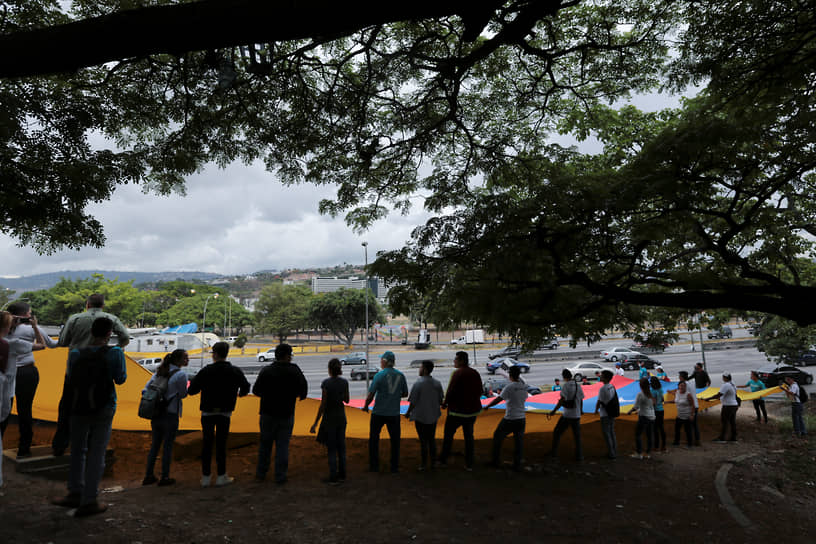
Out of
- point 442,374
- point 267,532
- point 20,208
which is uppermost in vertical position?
point 20,208

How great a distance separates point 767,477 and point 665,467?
4.81ft

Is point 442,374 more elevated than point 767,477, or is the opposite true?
point 767,477

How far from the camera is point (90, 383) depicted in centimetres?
334

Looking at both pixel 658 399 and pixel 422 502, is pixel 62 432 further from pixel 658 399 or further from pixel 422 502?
pixel 658 399

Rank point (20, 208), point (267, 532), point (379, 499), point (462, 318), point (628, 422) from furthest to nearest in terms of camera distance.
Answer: point (628, 422)
point (462, 318)
point (379, 499)
point (20, 208)
point (267, 532)

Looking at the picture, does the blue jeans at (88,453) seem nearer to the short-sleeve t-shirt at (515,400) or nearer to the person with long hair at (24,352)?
the person with long hair at (24,352)

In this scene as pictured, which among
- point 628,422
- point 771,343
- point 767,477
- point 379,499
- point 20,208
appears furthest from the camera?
point 771,343

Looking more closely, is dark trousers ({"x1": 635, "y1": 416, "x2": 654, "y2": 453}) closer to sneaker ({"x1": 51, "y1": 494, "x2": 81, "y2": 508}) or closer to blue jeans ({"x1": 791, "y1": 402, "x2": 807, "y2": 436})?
blue jeans ({"x1": 791, "y1": 402, "x2": 807, "y2": 436})

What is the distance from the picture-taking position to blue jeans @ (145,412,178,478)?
4.51m

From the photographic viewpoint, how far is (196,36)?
2.34 m

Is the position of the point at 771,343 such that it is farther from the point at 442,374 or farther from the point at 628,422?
the point at 442,374

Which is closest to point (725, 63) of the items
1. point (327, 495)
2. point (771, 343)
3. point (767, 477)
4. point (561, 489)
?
point (561, 489)

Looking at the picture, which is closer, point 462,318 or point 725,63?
point 725,63

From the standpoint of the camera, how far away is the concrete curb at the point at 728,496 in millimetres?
4621
